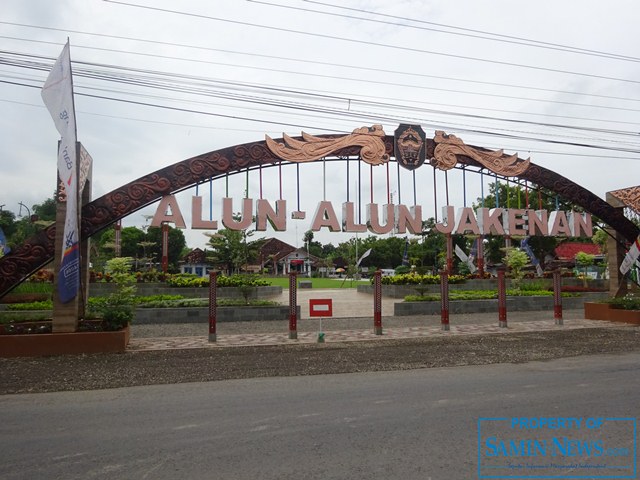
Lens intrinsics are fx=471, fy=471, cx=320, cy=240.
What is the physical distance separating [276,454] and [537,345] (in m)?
9.24

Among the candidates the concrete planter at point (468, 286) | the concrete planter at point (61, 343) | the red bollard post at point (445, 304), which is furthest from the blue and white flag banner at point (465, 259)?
the concrete planter at point (61, 343)

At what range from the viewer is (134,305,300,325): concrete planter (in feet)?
51.2

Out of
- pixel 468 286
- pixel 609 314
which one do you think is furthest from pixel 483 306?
pixel 468 286

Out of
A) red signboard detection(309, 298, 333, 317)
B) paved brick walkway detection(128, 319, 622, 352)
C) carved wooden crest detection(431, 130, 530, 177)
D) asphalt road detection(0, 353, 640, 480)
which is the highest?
carved wooden crest detection(431, 130, 530, 177)

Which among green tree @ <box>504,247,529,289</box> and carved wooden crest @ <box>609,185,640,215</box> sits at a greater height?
carved wooden crest @ <box>609,185,640,215</box>

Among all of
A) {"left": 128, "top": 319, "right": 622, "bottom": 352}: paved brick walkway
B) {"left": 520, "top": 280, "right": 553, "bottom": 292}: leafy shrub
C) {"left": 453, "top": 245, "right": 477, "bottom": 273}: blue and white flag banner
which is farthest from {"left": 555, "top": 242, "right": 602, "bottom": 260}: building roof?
{"left": 128, "top": 319, "right": 622, "bottom": 352}: paved brick walkway

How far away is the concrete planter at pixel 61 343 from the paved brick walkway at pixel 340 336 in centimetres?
53

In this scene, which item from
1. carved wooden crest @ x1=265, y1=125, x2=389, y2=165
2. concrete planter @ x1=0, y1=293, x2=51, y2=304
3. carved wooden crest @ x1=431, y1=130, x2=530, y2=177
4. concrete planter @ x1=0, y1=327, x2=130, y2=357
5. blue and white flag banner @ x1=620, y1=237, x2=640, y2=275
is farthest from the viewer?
concrete planter @ x1=0, y1=293, x2=51, y2=304

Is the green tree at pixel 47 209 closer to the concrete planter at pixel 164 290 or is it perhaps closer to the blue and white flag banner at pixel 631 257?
the concrete planter at pixel 164 290

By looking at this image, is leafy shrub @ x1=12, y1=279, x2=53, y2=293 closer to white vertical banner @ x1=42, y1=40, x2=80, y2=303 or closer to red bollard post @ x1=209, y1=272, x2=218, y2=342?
white vertical banner @ x1=42, y1=40, x2=80, y2=303

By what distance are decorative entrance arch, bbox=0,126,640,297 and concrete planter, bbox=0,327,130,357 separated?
2056 mm

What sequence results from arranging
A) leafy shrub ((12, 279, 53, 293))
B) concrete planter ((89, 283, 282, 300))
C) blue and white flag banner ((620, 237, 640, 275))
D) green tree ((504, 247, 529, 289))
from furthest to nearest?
green tree ((504, 247, 529, 289)) → concrete planter ((89, 283, 282, 300)) → leafy shrub ((12, 279, 53, 293)) → blue and white flag banner ((620, 237, 640, 275))

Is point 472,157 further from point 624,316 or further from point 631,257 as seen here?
point 624,316

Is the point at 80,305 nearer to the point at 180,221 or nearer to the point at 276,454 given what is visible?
the point at 180,221
